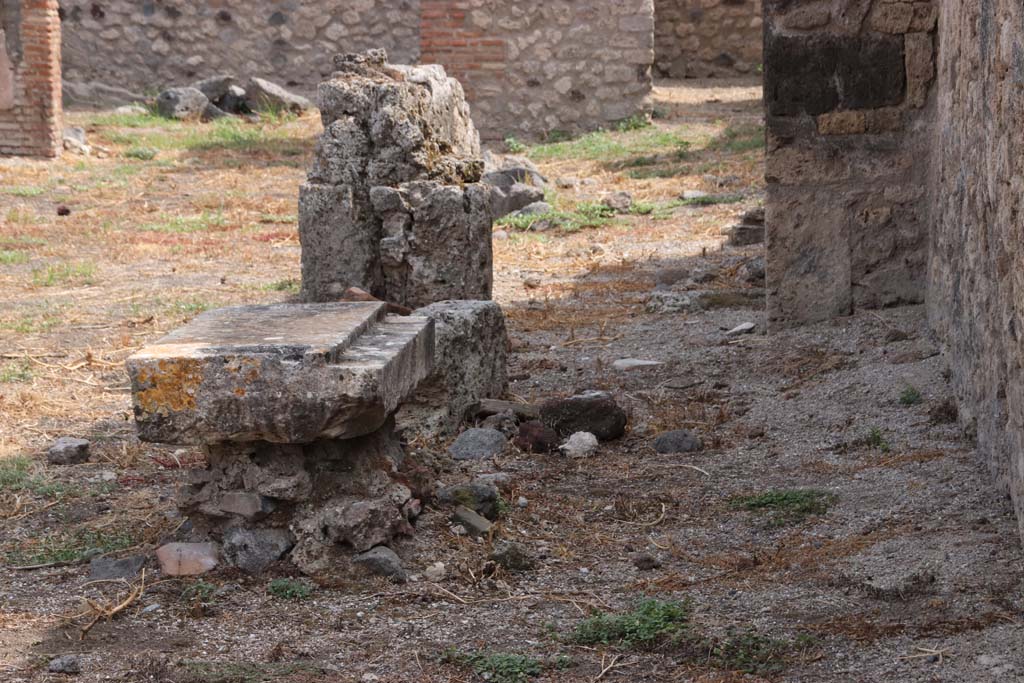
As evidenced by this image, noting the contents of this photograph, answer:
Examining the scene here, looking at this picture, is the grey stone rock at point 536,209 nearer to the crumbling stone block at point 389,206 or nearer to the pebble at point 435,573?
the crumbling stone block at point 389,206

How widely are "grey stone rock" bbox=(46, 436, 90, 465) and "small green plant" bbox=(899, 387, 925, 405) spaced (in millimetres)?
3163

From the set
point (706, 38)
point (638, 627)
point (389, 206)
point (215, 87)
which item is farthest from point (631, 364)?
point (706, 38)

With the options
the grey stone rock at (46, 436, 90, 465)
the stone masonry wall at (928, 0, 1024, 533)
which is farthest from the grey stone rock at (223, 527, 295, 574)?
the stone masonry wall at (928, 0, 1024, 533)

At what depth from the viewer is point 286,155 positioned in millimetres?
13320

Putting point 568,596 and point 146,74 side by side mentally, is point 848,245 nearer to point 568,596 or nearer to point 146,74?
point 568,596

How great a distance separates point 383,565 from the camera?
3867mm

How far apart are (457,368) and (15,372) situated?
7.75ft

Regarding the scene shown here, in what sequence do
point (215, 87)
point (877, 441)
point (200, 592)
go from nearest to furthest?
point (200, 592)
point (877, 441)
point (215, 87)

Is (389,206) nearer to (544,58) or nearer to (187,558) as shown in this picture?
(187,558)

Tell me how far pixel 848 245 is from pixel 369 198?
2.35 m

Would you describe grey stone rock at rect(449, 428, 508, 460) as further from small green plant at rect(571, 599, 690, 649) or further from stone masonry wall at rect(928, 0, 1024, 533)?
stone masonry wall at rect(928, 0, 1024, 533)

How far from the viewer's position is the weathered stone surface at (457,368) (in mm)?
5223

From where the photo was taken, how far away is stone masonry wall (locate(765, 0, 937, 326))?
21.1 ft

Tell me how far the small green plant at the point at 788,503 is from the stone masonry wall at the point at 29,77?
1028 cm
